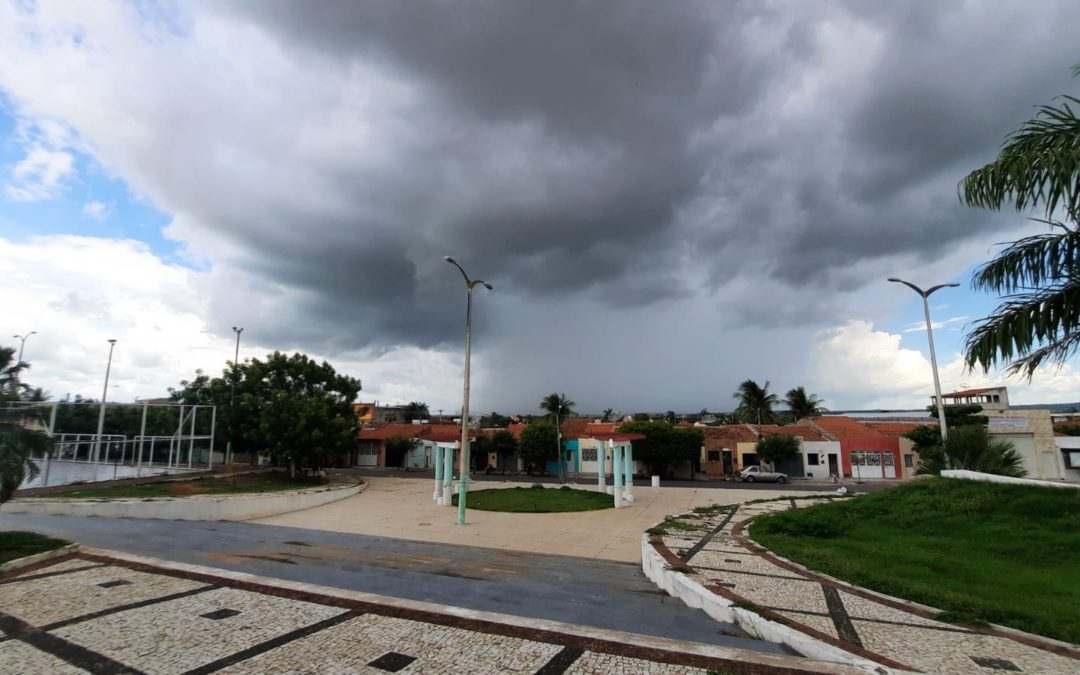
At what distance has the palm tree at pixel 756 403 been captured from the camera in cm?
6359

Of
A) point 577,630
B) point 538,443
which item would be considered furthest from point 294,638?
point 538,443

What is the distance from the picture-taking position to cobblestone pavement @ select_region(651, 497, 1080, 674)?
220 inches

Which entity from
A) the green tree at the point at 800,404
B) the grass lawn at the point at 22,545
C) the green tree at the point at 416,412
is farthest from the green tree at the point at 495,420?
the grass lawn at the point at 22,545

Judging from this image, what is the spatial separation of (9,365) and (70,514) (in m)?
10.4

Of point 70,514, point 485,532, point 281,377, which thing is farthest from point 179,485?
point 485,532

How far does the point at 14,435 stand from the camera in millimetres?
11406

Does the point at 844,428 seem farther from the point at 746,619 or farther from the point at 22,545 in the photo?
the point at 22,545

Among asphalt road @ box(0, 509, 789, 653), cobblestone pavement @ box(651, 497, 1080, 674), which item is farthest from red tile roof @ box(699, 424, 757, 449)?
cobblestone pavement @ box(651, 497, 1080, 674)

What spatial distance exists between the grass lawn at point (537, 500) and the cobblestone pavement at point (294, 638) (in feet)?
48.6

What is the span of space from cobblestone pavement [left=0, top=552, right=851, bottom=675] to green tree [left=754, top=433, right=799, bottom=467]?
44310mm

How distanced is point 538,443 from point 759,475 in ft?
63.6

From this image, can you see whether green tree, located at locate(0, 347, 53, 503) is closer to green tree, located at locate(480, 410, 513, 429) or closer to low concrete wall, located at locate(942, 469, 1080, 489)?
low concrete wall, located at locate(942, 469, 1080, 489)

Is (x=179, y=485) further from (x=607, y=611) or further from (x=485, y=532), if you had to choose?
(x=607, y=611)

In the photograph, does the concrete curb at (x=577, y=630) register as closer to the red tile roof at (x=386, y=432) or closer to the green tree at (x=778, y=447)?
the green tree at (x=778, y=447)
